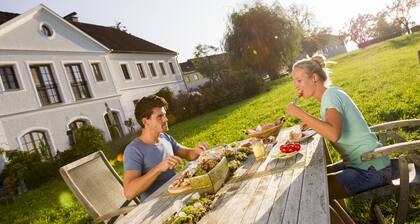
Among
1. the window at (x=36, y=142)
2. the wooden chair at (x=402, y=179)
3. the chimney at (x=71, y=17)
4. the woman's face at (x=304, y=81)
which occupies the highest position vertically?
Result: the chimney at (x=71, y=17)

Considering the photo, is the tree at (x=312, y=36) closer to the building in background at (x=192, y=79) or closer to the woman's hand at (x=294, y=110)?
the building in background at (x=192, y=79)

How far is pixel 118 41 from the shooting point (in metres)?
29.8

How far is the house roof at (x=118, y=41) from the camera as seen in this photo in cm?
2786

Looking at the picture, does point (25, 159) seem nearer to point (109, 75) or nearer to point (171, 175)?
point (109, 75)

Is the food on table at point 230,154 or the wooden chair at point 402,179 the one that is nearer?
the wooden chair at point 402,179

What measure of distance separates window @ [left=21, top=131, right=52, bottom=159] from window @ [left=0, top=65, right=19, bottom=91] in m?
2.51

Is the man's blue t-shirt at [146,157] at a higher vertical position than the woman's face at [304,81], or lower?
lower

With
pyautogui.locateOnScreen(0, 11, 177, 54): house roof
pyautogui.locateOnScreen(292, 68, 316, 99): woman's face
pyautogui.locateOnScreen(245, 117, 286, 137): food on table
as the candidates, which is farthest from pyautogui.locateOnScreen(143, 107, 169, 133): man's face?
pyautogui.locateOnScreen(0, 11, 177, 54): house roof

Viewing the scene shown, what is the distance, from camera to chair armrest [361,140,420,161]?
2.49 meters

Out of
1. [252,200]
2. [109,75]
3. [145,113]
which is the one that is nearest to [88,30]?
[109,75]

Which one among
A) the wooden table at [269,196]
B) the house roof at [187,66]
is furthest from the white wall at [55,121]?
the house roof at [187,66]

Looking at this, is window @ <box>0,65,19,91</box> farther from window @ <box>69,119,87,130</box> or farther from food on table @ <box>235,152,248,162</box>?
food on table @ <box>235,152,248,162</box>

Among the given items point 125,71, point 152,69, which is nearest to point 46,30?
point 125,71

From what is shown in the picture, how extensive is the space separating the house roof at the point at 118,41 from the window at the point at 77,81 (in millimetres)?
4456
